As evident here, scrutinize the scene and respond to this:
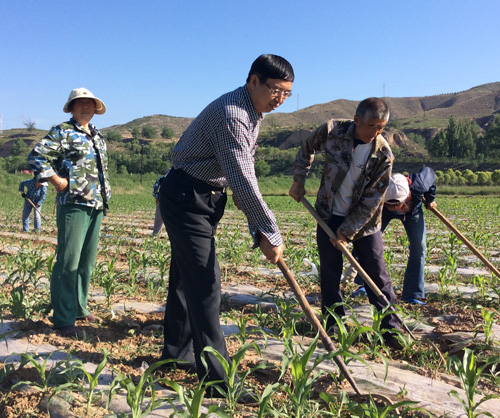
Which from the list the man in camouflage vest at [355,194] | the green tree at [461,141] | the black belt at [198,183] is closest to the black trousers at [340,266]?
the man in camouflage vest at [355,194]

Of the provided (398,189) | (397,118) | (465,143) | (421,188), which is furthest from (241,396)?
(397,118)

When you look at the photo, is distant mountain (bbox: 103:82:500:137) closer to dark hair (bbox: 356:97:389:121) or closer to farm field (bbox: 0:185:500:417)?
farm field (bbox: 0:185:500:417)

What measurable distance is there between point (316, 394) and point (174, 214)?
1.30 m

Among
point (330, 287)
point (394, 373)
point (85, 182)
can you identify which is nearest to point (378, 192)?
point (330, 287)

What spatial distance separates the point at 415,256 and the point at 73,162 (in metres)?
3.27

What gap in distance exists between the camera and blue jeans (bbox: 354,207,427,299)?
4379 mm

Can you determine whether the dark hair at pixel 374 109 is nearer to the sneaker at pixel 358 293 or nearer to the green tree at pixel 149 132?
the sneaker at pixel 358 293

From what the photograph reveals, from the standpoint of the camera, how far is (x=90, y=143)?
3.63 meters

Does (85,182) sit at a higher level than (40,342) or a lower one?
higher

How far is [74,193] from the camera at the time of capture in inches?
136

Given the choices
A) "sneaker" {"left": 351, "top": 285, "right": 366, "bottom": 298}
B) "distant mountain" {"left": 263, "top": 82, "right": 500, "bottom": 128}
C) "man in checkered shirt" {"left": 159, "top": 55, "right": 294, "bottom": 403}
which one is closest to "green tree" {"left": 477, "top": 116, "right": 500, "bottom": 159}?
"distant mountain" {"left": 263, "top": 82, "right": 500, "bottom": 128}

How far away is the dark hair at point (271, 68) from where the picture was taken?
2.38 metres

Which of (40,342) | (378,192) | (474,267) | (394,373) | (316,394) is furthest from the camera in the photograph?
(474,267)

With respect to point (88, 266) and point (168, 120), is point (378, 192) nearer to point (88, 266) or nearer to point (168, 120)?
point (88, 266)
